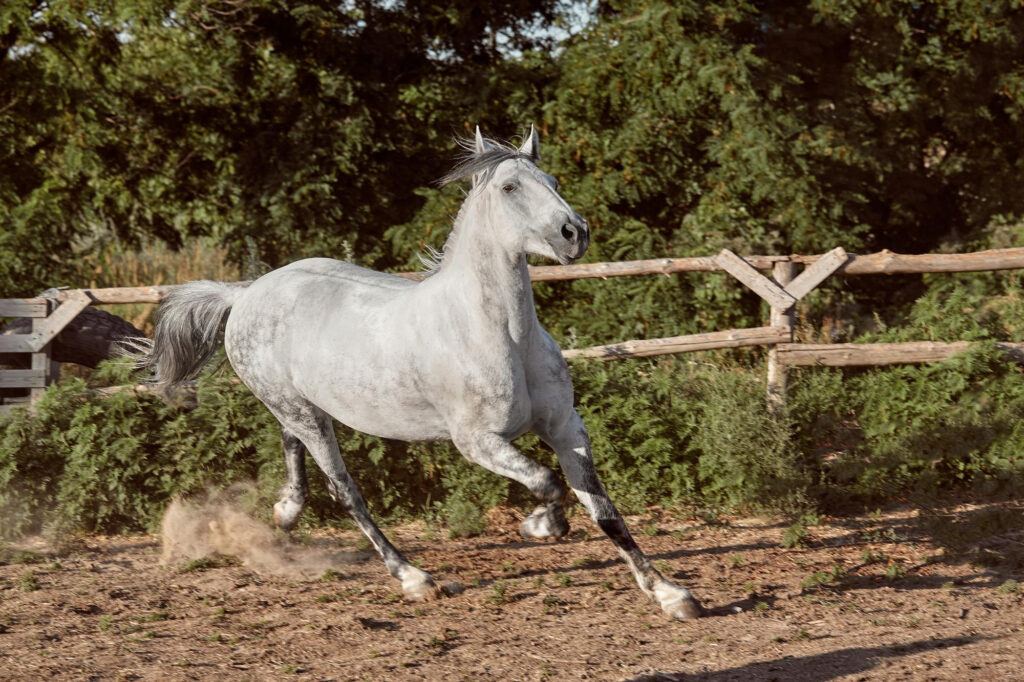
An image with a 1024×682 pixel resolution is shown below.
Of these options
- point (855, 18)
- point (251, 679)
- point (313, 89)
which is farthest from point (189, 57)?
point (251, 679)

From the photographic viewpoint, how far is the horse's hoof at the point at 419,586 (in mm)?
5246

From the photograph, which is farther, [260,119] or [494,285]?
[260,119]

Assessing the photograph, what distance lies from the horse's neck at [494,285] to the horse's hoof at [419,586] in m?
1.45

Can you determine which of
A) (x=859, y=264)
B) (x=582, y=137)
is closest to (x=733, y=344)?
(x=859, y=264)

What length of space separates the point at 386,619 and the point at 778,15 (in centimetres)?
802

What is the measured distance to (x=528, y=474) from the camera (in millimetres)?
4570

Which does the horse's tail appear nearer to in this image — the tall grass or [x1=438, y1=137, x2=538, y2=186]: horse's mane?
[x1=438, y1=137, x2=538, y2=186]: horse's mane

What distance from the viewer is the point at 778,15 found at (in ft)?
35.1

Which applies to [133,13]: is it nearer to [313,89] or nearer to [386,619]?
[313,89]

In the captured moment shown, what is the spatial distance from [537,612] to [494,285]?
160 centimetres

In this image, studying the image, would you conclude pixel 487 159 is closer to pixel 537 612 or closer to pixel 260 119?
pixel 537 612

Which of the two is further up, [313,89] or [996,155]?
[313,89]

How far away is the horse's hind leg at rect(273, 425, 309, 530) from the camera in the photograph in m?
5.93

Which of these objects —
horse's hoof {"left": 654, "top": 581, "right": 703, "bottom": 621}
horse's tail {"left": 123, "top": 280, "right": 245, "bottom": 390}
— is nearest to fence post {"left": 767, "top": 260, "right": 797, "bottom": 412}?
horse's hoof {"left": 654, "top": 581, "right": 703, "bottom": 621}
